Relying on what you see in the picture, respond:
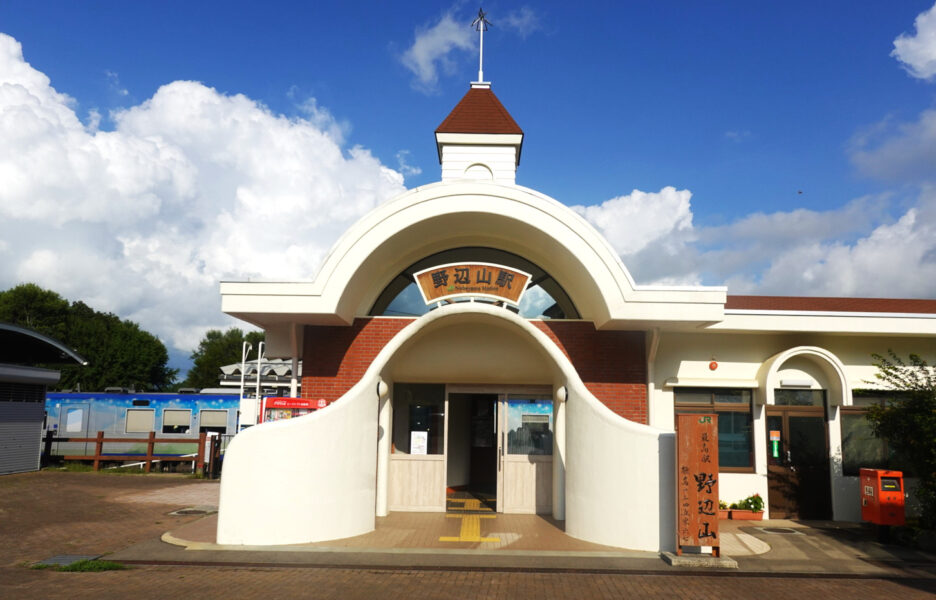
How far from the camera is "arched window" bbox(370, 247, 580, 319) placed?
1288 centimetres

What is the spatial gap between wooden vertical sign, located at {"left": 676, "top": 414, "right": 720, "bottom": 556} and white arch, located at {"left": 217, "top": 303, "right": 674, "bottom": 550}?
0.48 m

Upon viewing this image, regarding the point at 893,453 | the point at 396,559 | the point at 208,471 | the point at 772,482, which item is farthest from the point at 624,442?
the point at 208,471

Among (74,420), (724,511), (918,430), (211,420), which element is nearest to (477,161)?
(724,511)

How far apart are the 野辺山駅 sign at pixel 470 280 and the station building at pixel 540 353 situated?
3cm

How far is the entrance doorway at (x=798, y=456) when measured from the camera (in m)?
12.6

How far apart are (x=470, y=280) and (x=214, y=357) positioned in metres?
67.8

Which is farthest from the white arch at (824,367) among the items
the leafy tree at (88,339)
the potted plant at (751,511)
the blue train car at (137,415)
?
the leafy tree at (88,339)

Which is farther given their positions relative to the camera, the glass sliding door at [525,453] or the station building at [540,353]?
the glass sliding door at [525,453]

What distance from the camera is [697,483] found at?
913 cm

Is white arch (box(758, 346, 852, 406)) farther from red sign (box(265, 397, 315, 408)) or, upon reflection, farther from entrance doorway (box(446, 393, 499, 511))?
red sign (box(265, 397, 315, 408))

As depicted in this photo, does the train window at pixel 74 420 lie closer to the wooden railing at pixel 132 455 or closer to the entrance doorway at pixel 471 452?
the wooden railing at pixel 132 455

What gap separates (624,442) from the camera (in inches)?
392

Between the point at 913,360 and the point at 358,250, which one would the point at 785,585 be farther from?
the point at 358,250

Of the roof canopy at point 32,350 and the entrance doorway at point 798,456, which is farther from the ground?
the roof canopy at point 32,350
